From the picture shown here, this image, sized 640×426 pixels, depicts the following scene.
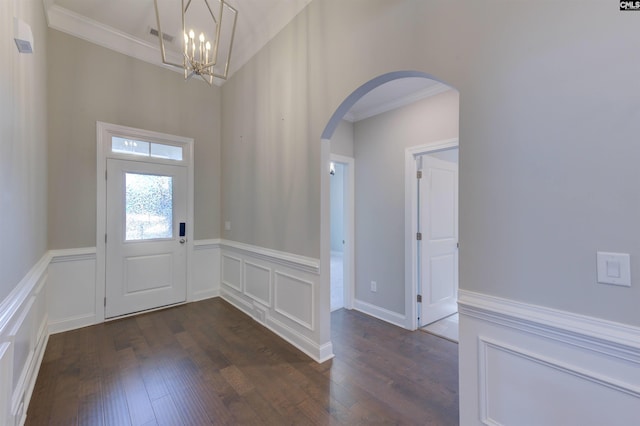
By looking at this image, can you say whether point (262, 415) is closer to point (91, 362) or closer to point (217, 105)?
point (91, 362)

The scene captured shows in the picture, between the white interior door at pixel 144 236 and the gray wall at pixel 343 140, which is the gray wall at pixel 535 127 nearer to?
the gray wall at pixel 343 140

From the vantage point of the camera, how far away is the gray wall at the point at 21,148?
1.33 metres

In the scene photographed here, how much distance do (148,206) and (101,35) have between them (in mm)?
2101

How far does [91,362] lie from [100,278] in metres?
1.15

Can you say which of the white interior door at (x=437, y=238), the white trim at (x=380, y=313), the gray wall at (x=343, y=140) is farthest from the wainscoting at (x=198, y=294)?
the gray wall at (x=343, y=140)

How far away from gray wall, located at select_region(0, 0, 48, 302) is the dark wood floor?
3.25ft

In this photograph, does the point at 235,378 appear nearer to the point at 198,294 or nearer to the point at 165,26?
the point at 198,294

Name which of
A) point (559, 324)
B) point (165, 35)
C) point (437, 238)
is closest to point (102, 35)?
point (165, 35)

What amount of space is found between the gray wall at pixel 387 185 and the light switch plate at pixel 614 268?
1.99 metres

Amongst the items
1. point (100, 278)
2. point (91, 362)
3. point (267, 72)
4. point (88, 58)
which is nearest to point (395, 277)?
point (267, 72)

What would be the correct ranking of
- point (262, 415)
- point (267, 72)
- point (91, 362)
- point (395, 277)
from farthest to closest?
point (395, 277)
point (267, 72)
point (91, 362)
point (262, 415)

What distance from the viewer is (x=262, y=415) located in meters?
1.74

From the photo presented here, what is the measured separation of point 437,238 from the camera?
334 centimetres

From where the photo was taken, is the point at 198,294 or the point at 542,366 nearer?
the point at 542,366
